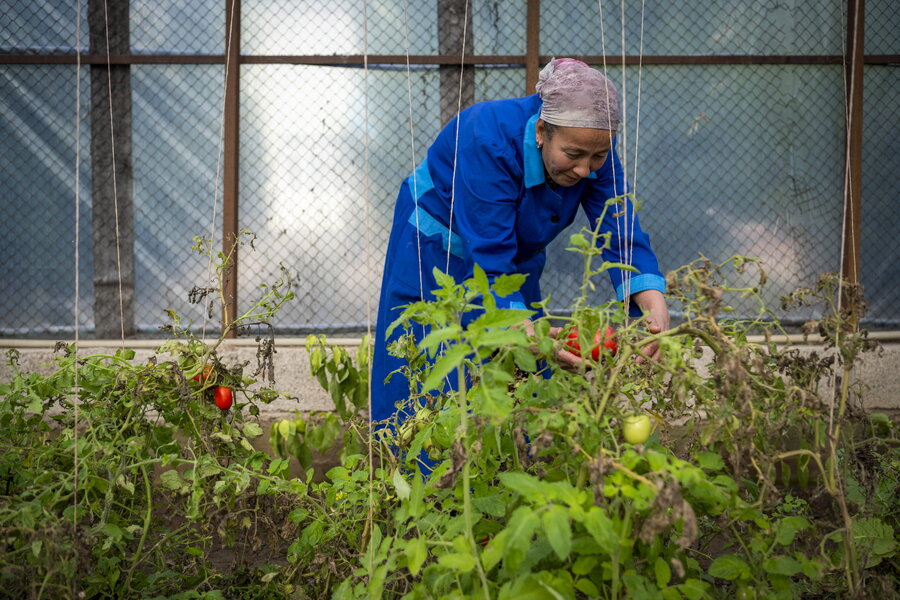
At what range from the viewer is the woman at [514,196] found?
186 centimetres

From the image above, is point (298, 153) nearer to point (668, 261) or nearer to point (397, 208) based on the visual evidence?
point (397, 208)

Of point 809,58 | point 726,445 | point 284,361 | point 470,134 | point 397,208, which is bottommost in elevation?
point 284,361

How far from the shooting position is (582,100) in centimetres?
183

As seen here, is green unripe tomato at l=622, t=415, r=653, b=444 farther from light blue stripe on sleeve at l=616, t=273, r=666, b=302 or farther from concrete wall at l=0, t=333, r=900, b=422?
concrete wall at l=0, t=333, r=900, b=422

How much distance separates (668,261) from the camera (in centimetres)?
366

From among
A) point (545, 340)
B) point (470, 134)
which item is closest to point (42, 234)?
point (470, 134)

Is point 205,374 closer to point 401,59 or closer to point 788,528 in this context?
point 788,528

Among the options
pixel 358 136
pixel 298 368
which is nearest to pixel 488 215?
pixel 298 368

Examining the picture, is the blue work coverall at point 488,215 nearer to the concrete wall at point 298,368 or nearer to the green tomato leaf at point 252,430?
the green tomato leaf at point 252,430

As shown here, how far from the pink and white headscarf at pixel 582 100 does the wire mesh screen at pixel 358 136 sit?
1710mm

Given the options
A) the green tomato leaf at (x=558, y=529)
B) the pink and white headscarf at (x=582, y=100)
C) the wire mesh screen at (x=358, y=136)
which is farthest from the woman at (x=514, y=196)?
the wire mesh screen at (x=358, y=136)

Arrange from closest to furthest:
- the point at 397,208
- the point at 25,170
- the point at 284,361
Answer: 1. the point at 397,208
2. the point at 284,361
3. the point at 25,170

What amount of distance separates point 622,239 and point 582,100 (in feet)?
1.43

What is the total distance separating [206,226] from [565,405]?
275 centimetres
